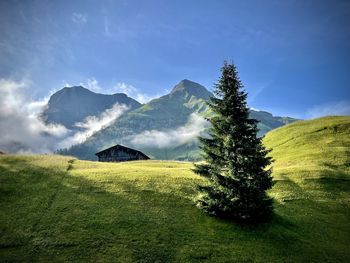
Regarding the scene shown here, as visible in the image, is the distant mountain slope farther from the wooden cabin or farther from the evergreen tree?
the wooden cabin

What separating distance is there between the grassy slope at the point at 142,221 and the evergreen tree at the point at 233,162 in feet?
6.13

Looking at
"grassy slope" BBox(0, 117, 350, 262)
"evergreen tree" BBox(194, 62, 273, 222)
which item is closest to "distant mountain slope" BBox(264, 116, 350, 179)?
"grassy slope" BBox(0, 117, 350, 262)

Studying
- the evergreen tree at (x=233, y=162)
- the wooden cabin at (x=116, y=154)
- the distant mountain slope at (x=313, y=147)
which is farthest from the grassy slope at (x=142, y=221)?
the wooden cabin at (x=116, y=154)

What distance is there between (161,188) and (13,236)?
20.1 metres

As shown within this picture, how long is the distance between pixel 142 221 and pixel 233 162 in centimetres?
1212

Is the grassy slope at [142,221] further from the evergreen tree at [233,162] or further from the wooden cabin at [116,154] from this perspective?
the wooden cabin at [116,154]

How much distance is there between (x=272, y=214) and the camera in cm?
3847

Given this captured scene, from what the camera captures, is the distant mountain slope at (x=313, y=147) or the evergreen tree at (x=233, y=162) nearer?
the evergreen tree at (x=233, y=162)

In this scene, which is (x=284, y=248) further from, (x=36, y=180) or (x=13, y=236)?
(x=36, y=180)

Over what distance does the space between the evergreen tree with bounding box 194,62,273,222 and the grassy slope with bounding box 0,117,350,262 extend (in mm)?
1868

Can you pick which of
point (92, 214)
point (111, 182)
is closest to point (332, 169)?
point (111, 182)

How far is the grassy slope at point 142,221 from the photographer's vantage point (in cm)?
2830

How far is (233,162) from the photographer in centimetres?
3506

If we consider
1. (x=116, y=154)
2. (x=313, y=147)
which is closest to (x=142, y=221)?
(x=313, y=147)
